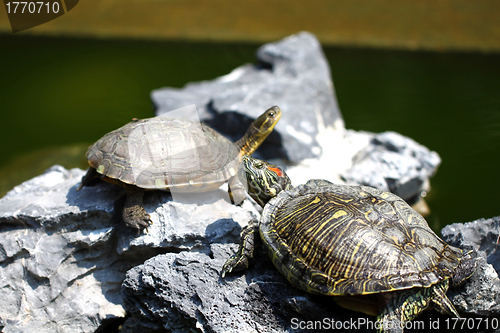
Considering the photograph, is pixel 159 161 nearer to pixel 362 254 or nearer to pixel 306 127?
pixel 362 254

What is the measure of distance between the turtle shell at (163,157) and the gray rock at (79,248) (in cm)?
19

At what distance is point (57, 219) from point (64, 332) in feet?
2.41

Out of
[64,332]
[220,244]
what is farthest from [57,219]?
[220,244]

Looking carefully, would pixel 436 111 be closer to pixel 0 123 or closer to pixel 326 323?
pixel 326 323

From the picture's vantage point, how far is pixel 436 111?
A: 5371 millimetres

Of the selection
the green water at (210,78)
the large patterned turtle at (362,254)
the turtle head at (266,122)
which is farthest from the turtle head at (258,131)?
the green water at (210,78)

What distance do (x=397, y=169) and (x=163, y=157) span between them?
7.47ft

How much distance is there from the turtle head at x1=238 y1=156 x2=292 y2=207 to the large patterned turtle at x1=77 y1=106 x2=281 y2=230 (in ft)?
1.15

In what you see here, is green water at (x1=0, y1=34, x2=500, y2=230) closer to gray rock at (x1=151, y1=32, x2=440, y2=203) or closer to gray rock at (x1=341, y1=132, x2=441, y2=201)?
gray rock at (x1=341, y1=132, x2=441, y2=201)

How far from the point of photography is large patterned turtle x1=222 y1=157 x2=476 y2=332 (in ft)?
6.42

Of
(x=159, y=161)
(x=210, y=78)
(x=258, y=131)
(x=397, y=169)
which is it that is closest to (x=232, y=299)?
(x=159, y=161)

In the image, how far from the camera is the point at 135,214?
2.57 metres

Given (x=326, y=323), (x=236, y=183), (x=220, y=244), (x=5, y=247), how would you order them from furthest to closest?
(x=236, y=183)
(x=5, y=247)
(x=220, y=244)
(x=326, y=323)

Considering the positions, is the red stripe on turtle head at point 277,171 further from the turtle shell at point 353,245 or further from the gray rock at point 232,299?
the gray rock at point 232,299
